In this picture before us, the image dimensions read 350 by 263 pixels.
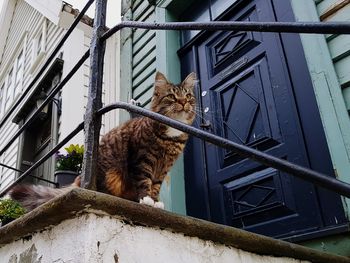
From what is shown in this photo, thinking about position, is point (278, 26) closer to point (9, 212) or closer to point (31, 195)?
point (31, 195)

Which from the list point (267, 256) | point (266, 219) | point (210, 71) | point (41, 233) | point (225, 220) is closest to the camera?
point (41, 233)

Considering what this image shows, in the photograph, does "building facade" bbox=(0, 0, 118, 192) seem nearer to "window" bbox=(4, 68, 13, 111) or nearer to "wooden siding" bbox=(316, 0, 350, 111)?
"window" bbox=(4, 68, 13, 111)

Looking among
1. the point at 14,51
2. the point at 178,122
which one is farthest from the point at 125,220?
the point at 14,51

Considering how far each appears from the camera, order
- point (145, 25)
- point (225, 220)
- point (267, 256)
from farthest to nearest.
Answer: point (225, 220) → point (267, 256) → point (145, 25)

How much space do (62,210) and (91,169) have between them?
23cm

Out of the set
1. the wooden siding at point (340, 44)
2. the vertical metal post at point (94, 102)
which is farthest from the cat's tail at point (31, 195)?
the wooden siding at point (340, 44)

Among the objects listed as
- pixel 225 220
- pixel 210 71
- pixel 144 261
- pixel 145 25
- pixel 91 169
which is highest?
pixel 210 71

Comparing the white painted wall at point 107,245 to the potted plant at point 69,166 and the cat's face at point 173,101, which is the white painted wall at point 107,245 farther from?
the potted plant at point 69,166

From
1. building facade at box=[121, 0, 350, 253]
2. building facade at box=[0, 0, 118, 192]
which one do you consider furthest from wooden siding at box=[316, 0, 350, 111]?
building facade at box=[0, 0, 118, 192]

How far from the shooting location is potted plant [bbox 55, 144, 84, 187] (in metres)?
4.07

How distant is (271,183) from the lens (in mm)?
2520

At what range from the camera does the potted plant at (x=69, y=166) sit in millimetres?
4074

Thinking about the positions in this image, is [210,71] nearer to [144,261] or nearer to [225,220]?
[225,220]

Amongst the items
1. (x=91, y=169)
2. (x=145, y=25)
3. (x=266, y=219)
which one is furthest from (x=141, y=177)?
(x=266, y=219)
